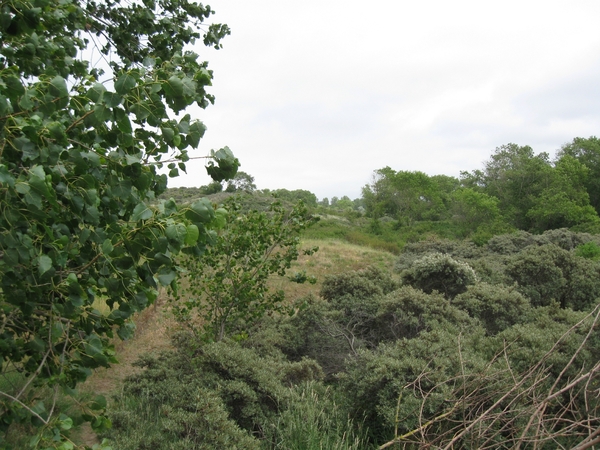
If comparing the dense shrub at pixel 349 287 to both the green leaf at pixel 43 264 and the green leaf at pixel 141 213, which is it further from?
the green leaf at pixel 43 264

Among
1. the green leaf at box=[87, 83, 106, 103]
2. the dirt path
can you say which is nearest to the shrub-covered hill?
the dirt path

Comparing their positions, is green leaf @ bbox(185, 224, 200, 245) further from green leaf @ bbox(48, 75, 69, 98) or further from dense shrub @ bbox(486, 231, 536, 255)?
dense shrub @ bbox(486, 231, 536, 255)

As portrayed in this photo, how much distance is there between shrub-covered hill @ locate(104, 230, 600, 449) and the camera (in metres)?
3.38

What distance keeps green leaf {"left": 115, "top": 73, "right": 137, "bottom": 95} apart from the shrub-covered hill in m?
1.80

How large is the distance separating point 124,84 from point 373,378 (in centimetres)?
431

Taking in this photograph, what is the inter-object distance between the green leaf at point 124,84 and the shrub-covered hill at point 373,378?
180cm

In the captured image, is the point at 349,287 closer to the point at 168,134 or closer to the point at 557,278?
the point at 557,278

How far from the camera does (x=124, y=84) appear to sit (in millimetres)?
1933

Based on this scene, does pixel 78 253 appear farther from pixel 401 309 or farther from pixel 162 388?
pixel 401 309

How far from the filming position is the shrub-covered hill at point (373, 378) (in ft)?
11.1

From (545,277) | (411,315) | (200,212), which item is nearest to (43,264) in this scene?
(200,212)

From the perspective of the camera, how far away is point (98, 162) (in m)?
2.07

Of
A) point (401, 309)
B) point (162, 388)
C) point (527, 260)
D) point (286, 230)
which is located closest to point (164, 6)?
point (286, 230)

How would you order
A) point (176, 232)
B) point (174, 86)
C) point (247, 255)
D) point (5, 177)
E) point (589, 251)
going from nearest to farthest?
point (5, 177) < point (176, 232) < point (174, 86) < point (247, 255) < point (589, 251)
